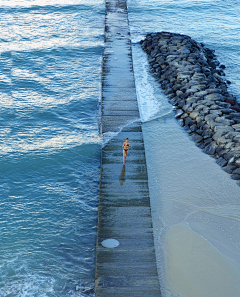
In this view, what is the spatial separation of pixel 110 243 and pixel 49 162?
21.4 feet

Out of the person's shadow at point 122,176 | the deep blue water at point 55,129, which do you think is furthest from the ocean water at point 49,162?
the person's shadow at point 122,176

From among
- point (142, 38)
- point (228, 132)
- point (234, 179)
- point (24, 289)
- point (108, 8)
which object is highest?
point (108, 8)

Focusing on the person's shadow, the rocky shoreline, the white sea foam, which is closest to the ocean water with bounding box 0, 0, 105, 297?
the person's shadow

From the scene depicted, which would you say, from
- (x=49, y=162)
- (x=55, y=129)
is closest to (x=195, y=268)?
(x=49, y=162)

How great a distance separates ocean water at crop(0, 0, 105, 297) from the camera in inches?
468

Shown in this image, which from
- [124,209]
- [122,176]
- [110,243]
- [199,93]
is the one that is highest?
[199,93]

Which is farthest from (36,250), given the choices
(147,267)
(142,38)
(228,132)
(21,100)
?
(142,38)

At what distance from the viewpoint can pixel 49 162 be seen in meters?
17.1

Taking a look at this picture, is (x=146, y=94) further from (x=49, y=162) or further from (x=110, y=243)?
(x=110, y=243)

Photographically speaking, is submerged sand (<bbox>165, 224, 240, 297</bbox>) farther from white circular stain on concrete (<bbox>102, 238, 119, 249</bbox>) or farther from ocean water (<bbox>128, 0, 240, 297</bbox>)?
white circular stain on concrete (<bbox>102, 238, 119, 249</bbox>)

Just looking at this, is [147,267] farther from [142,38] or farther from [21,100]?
[142,38]

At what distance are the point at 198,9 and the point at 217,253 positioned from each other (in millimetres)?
39979

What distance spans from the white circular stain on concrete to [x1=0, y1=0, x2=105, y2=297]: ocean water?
733mm

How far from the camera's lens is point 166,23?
1517 inches
